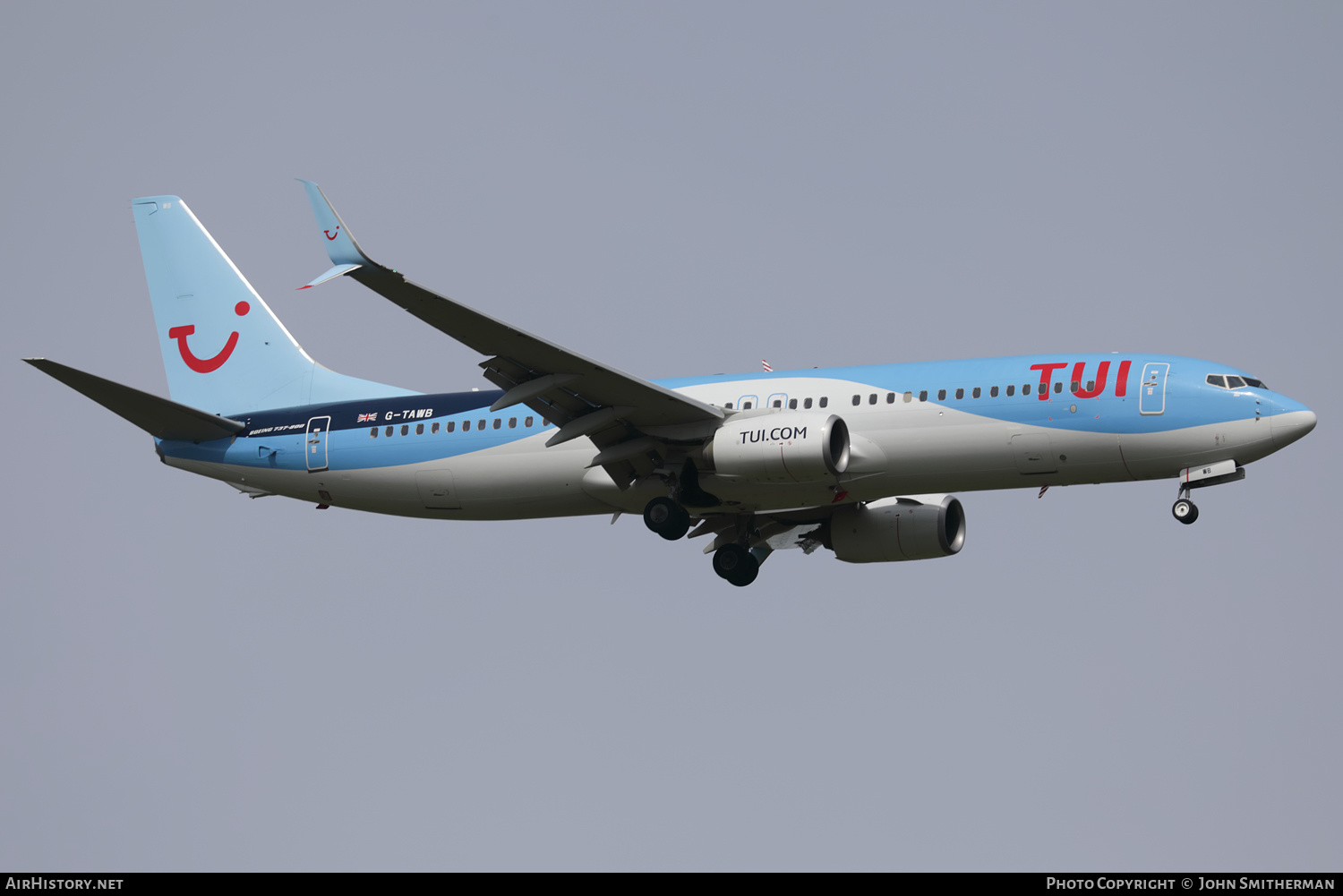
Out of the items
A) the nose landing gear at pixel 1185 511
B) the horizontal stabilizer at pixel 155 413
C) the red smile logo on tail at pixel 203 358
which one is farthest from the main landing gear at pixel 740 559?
the red smile logo on tail at pixel 203 358

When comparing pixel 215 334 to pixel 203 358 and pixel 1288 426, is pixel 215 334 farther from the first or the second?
pixel 1288 426

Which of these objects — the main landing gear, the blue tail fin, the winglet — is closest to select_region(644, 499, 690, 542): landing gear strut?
the main landing gear

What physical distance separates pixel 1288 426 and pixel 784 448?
10297 mm

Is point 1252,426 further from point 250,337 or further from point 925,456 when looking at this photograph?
point 250,337

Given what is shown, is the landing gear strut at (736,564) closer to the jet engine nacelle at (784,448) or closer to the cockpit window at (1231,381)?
the jet engine nacelle at (784,448)

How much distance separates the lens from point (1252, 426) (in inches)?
1347

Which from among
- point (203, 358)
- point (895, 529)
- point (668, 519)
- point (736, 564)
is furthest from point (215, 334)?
point (895, 529)

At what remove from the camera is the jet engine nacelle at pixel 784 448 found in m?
35.0

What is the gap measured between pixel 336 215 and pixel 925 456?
13.4 m

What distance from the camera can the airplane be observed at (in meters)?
34.6

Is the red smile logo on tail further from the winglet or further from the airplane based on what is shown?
the winglet

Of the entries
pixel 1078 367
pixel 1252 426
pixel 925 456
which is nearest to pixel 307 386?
pixel 925 456

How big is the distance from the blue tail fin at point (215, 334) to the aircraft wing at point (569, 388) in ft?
21.8

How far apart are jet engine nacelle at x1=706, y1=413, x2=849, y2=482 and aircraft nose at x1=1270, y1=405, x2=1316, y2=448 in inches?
345
